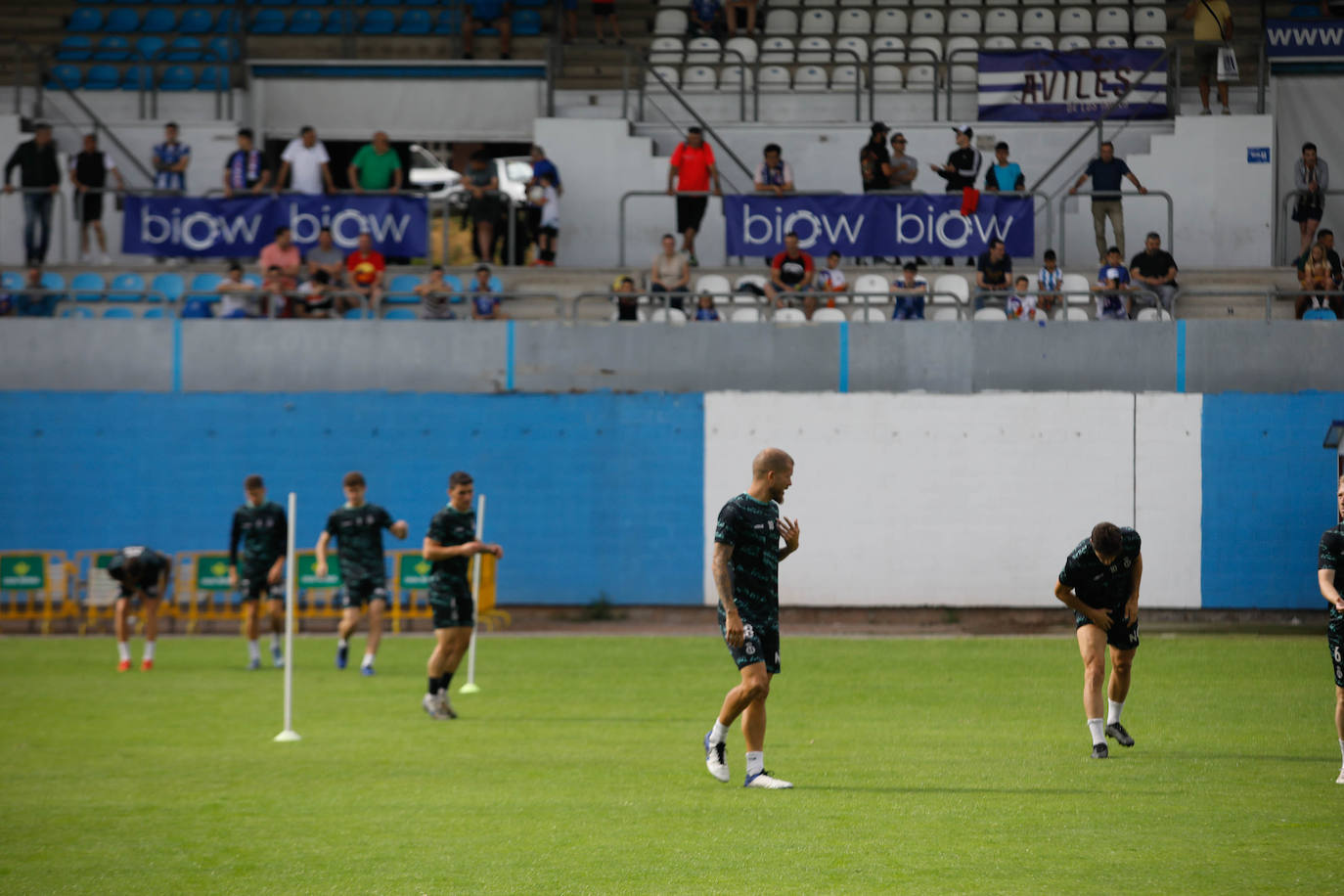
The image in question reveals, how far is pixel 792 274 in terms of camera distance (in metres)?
23.6

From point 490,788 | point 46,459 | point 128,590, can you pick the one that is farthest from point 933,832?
point 46,459

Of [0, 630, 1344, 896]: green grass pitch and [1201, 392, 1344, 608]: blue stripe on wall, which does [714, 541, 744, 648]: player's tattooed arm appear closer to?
[0, 630, 1344, 896]: green grass pitch

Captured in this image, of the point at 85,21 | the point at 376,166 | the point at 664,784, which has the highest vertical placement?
the point at 85,21

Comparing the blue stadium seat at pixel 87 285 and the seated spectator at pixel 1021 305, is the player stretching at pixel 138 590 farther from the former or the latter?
the seated spectator at pixel 1021 305

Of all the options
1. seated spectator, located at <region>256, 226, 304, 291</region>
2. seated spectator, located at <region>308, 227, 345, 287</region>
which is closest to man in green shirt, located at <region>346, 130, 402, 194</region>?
seated spectator, located at <region>308, 227, 345, 287</region>

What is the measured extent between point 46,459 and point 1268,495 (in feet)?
57.1

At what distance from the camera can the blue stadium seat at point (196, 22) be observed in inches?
1264

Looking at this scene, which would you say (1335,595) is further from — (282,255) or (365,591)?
(282,255)

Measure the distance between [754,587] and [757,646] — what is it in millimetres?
367

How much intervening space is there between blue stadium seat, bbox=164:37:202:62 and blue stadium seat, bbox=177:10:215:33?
1.57 feet

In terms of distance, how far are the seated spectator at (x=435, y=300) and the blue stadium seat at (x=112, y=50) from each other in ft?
36.7

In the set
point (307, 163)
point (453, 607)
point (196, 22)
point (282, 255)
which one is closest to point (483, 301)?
point (282, 255)

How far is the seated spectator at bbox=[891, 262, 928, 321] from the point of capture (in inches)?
901

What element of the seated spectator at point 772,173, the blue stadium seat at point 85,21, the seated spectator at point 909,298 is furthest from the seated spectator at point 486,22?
the seated spectator at point 909,298
